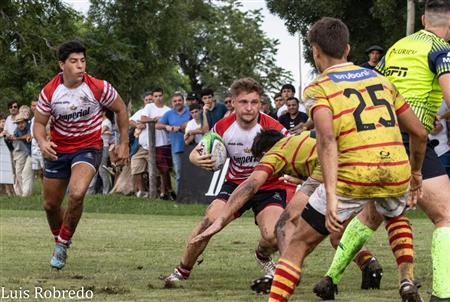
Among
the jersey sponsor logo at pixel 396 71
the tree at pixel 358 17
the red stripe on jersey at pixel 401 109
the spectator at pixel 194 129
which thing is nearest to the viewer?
the red stripe on jersey at pixel 401 109

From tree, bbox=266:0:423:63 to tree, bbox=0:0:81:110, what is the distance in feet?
21.2

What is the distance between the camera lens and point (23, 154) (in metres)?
27.5

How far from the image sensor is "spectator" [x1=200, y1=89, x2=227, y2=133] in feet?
73.7

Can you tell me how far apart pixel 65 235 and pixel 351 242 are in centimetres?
412

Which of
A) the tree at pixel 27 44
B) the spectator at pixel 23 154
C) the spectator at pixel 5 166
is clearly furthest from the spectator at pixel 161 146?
the tree at pixel 27 44

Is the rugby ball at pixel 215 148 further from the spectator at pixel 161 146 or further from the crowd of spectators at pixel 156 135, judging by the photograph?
the spectator at pixel 161 146

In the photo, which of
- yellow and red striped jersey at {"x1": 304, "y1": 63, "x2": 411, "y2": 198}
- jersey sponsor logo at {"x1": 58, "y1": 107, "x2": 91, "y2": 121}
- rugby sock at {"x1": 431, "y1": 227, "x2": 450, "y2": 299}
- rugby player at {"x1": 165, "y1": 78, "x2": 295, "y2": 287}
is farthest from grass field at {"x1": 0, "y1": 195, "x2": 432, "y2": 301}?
yellow and red striped jersey at {"x1": 304, "y1": 63, "x2": 411, "y2": 198}

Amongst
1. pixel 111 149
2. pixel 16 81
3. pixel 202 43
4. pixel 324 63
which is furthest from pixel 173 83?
pixel 324 63

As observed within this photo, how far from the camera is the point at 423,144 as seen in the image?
872 cm

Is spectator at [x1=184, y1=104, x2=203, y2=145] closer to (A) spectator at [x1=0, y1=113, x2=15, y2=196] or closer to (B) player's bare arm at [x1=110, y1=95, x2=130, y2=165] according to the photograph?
(A) spectator at [x1=0, y1=113, x2=15, y2=196]

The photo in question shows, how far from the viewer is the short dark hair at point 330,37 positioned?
8.25 m

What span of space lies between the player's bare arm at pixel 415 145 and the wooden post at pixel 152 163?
15954 mm

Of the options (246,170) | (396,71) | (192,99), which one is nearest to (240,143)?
(246,170)

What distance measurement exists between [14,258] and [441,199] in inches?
230
